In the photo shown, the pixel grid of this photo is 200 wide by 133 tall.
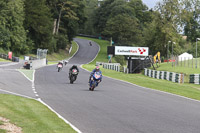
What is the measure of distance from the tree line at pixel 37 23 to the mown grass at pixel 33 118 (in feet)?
224

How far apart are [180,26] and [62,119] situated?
7801cm

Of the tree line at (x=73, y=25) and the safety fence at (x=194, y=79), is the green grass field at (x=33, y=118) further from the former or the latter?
the tree line at (x=73, y=25)

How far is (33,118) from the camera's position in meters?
11.0

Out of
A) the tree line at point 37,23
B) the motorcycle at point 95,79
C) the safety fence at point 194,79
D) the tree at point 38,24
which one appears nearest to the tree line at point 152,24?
the tree line at point 37,23

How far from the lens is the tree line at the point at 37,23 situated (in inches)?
3314

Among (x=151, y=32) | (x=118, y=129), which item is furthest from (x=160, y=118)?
(x=151, y=32)

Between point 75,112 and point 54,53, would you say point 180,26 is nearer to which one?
point 54,53

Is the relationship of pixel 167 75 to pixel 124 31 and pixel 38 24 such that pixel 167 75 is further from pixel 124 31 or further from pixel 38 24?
pixel 124 31

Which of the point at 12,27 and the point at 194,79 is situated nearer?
the point at 194,79

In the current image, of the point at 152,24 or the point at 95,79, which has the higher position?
the point at 152,24

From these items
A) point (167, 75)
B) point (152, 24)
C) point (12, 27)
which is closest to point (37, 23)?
point (12, 27)

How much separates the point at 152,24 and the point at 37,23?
97.1 ft

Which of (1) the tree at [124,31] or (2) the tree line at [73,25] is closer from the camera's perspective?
(2) the tree line at [73,25]

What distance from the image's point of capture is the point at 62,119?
11367 millimetres
